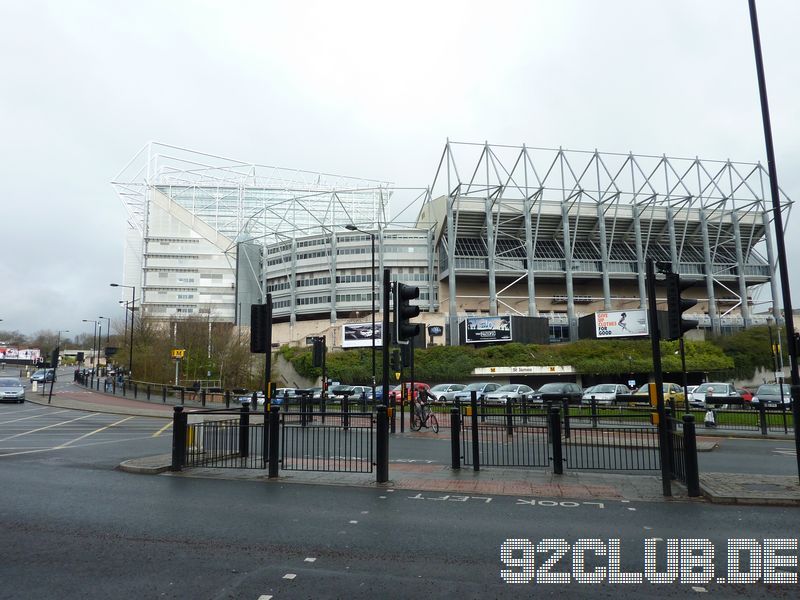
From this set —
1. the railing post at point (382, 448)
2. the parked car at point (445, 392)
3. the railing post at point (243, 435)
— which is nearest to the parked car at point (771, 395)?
the parked car at point (445, 392)

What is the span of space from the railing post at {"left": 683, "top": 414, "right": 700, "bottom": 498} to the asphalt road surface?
437 millimetres

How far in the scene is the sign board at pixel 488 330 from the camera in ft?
198

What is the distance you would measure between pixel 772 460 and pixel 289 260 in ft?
247

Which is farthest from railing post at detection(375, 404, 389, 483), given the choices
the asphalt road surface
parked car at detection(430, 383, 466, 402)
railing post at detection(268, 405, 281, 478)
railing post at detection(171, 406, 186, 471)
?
parked car at detection(430, 383, 466, 402)

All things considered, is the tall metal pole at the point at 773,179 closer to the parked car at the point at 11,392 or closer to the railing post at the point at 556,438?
the railing post at the point at 556,438

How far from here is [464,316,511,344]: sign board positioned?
60.4 meters

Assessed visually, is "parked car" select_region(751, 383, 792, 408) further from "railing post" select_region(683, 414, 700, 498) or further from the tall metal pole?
"railing post" select_region(683, 414, 700, 498)

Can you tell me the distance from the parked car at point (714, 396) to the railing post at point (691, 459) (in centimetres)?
2215

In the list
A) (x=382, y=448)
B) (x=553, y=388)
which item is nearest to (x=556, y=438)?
(x=382, y=448)

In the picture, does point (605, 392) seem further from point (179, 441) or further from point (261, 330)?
point (179, 441)

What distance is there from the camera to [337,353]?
62.0 metres

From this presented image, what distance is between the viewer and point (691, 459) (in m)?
9.21
